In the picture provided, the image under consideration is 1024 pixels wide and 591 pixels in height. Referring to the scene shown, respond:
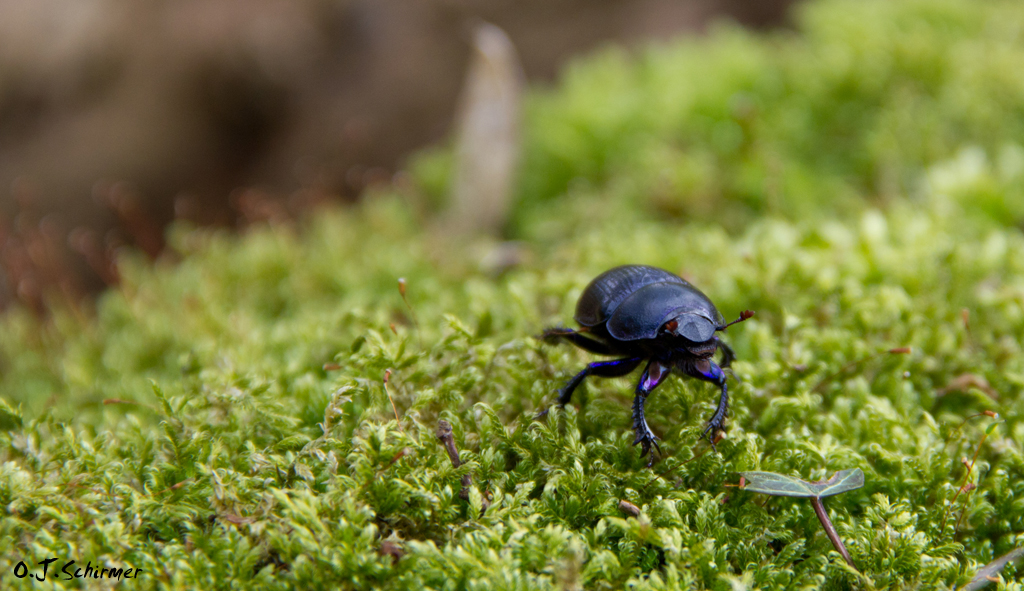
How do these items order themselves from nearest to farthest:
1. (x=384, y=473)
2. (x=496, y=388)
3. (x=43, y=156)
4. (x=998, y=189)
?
(x=384, y=473)
(x=496, y=388)
(x=998, y=189)
(x=43, y=156)

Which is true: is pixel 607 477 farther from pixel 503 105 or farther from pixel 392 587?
pixel 503 105

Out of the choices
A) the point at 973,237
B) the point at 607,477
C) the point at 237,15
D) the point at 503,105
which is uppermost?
the point at 237,15

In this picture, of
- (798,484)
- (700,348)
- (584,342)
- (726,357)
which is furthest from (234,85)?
(798,484)

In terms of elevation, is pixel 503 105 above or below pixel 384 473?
above

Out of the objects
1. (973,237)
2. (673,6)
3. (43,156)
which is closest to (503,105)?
(973,237)

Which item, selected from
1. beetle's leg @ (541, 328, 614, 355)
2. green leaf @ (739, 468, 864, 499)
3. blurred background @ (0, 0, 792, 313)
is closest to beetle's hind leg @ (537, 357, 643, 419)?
beetle's leg @ (541, 328, 614, 355)

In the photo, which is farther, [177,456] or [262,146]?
[262,146]

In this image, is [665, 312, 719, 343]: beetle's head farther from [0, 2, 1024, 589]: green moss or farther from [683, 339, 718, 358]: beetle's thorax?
[0, 2, 1024, 589]: green moss
